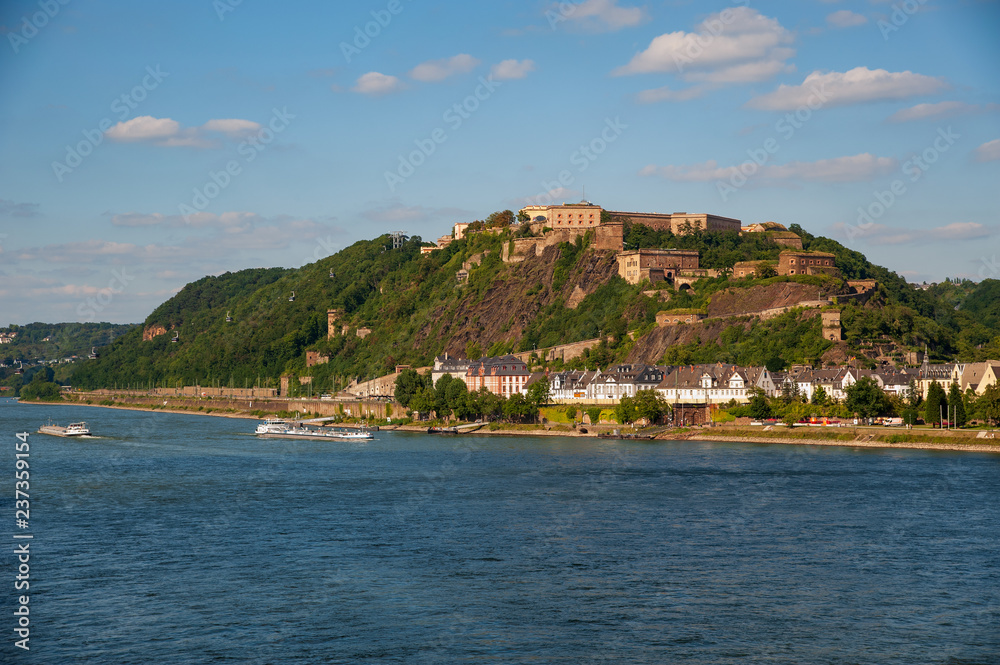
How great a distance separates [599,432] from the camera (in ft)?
261

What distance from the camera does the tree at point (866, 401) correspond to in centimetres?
7138

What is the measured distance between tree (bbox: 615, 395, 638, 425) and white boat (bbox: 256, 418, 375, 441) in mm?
19286

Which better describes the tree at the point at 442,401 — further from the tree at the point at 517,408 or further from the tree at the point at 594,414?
the tree at the point at 594,414

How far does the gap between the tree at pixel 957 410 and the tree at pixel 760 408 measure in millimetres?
13229

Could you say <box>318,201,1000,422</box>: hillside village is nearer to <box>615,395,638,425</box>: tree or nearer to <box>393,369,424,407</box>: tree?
<box>615,395,638,425</box>: tree

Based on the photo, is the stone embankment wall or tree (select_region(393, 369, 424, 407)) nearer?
tree (select_region(393, 369, 424, 407))

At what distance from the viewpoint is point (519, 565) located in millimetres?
30922

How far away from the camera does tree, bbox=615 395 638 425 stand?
81062 millimetres

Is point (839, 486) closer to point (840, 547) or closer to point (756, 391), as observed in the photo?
point (840, 547)

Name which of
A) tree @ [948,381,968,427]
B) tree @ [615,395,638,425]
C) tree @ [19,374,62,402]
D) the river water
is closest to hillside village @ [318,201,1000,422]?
tree @ [948,381,968,427]

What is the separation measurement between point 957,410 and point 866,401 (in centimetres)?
649

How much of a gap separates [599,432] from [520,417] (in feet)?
34.3

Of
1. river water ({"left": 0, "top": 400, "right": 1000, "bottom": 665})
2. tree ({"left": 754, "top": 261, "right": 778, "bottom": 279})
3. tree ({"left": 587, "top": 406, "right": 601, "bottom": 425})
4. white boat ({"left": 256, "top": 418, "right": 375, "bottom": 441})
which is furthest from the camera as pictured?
tree ({"left": 754, "top": 261, "right": 778, "bottom": 279})

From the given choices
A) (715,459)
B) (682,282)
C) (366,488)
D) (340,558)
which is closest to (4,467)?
(366,488)
